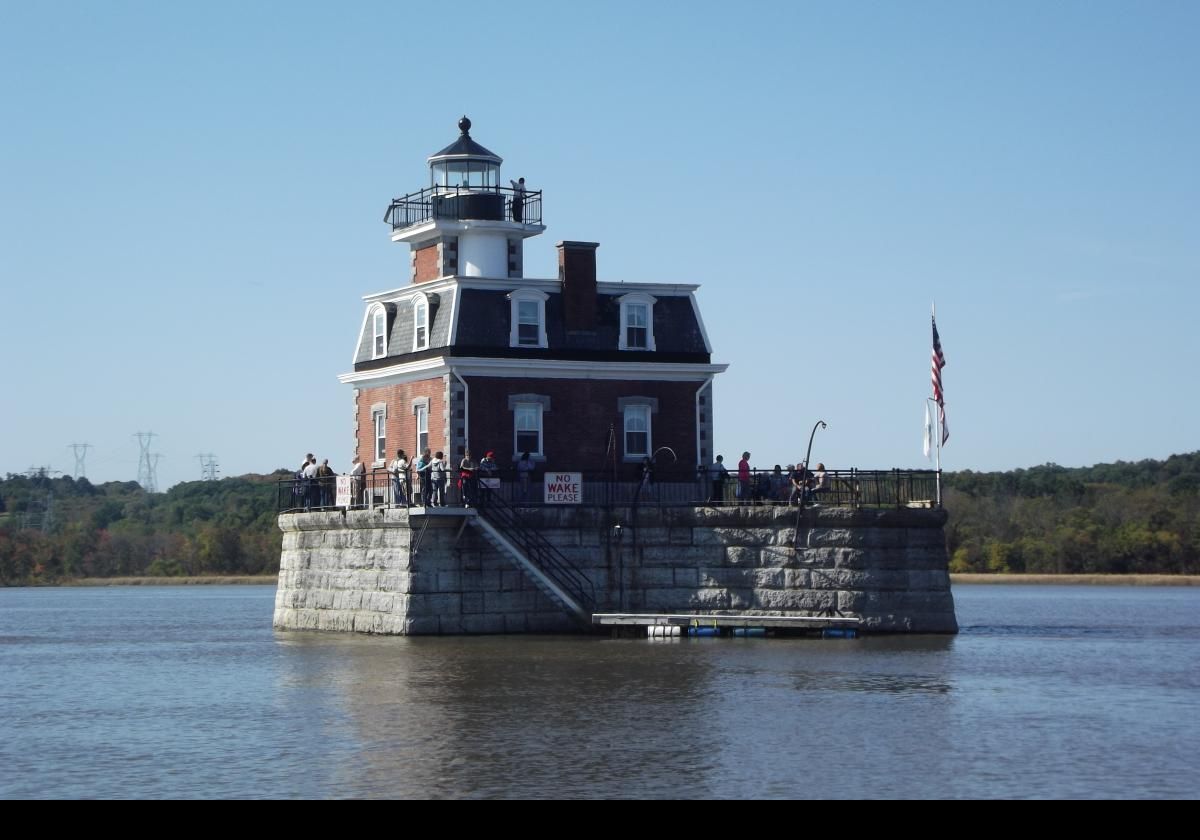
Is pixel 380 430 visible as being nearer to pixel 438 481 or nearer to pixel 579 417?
pixel 579 417

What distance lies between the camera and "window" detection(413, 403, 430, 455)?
1692 inches

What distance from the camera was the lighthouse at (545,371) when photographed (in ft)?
138

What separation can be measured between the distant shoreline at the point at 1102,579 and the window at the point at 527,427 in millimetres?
46202

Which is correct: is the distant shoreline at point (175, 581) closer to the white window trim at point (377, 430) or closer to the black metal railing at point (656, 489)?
the white window trim at point (377, 430)

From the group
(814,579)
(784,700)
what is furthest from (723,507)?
(784,700)

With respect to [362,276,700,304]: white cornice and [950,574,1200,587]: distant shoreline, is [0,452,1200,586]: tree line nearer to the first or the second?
[950,574,1200,587]: distant shoreline

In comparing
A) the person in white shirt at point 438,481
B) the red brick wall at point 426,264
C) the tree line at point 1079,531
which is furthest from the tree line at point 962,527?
the person in white shirt at point 438,481

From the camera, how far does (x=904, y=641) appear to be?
38.2 m

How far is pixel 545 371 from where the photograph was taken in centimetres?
4259

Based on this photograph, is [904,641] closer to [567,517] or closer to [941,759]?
[567,517]

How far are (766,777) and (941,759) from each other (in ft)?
9.26

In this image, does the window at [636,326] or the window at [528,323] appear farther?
the window at [636,326]

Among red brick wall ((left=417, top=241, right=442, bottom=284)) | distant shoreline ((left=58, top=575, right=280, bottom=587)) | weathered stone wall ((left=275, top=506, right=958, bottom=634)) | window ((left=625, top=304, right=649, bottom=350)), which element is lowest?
distant shoreline ((left=58, top=575, right=280, bottom=587))

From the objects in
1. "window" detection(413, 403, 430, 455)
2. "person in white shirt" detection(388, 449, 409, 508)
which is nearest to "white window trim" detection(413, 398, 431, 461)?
"window" detection(413, 403, 430, 455)
